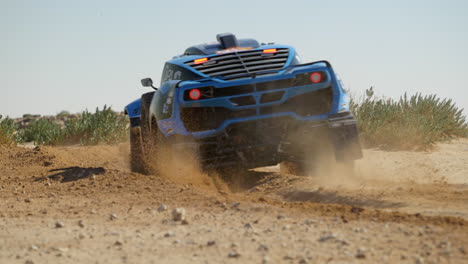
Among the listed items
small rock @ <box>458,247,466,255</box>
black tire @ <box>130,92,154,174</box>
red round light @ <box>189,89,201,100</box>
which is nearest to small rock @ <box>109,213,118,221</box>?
red round light @ <box>189,89,201,100</box>

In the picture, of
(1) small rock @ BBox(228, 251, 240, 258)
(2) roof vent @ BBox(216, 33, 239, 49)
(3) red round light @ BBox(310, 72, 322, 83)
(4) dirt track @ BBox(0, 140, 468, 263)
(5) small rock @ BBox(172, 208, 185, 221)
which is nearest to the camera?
(1) small rock @ BBox(228, 251, 240, 258)

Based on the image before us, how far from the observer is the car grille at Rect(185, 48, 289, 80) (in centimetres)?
958

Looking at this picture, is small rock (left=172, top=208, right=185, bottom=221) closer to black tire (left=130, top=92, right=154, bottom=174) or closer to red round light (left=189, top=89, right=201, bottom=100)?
red round light (left=189, top=89, right=201, bottom=100)

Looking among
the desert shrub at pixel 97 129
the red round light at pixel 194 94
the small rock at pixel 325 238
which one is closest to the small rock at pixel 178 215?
the small rock at pixel 325 238

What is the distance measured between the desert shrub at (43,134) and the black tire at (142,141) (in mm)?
9958

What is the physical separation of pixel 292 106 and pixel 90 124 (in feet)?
42.2

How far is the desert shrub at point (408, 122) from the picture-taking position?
47.7 feet

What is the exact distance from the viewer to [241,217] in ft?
23.1

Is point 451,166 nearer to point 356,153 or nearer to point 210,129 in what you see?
point 356,153

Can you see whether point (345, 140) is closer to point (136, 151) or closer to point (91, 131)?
point (136, 151)

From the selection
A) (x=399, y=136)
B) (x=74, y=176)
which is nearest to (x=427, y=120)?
(x=399, y=136)

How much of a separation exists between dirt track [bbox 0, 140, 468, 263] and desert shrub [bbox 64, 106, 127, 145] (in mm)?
8306

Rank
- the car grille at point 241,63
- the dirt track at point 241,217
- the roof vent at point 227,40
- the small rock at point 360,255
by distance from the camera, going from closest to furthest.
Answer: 1. the small rock at point 360,255
2. the dirt track at point 241,217
3. the car grille at point 241,63
4. the roof vent at point 227,40

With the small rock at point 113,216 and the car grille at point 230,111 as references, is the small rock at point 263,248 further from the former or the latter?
the car grille at point 230,111
